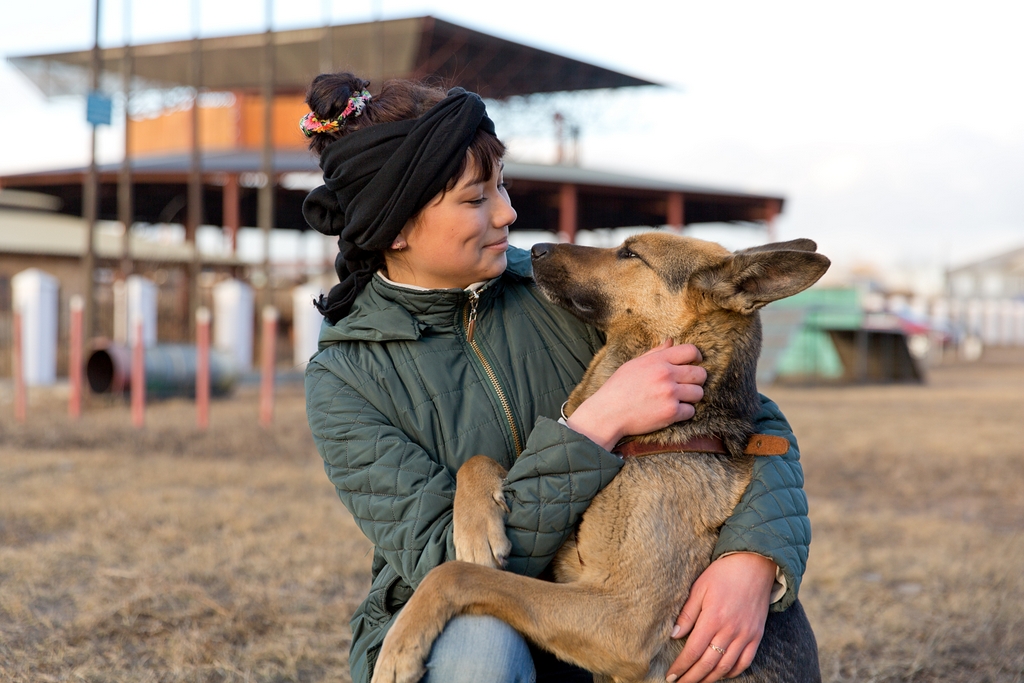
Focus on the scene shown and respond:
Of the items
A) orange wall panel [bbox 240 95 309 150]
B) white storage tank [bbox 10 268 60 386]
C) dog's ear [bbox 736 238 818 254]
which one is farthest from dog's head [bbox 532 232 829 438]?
orange wall panel [bbox 240 95 309 150]

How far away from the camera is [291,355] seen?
2091 centimetres

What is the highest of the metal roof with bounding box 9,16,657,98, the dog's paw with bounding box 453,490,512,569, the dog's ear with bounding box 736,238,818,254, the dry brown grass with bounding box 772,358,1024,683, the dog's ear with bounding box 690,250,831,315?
the metal roof with bounding box 9,16,657,98

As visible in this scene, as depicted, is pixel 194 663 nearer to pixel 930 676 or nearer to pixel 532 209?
pixel 930 676

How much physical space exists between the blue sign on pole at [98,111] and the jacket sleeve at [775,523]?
9179mm

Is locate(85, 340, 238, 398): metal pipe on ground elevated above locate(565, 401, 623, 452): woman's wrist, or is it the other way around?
locate(565, 401, 623, 452): woman's wrist

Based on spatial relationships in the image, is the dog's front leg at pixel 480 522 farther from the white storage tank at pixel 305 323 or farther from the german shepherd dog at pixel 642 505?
the white storage tank at pixel 305 323

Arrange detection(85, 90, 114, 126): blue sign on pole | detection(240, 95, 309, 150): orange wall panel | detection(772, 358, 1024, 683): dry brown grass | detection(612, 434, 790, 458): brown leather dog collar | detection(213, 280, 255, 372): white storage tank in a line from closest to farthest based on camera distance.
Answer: detection(612, 434, 790, 458): brown leather dog collar → detection(772, 358, 1024, 683): dry brown grass → detection(85, 90, 114, 126): blue sign on pole → detection(213, 280, 255, 372): white storage tank → detection(240, 95, 309, 150): orange wall panel

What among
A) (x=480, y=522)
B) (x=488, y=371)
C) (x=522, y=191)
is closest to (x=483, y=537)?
(x=480, y=522)

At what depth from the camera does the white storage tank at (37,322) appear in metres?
12.8

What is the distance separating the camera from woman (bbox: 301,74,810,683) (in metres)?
2.11

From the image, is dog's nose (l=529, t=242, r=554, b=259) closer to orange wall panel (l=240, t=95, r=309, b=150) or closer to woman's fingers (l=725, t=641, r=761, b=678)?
woman's fingers (l=725, t=641, r=761, b=678)

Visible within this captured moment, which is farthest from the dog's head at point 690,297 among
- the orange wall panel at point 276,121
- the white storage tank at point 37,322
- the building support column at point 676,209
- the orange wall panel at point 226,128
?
the orange wall panel at point 276,121

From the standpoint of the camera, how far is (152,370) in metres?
11.7

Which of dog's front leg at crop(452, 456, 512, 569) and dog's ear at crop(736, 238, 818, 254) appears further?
dog's ear at crop(736, 238, 818, 254)
